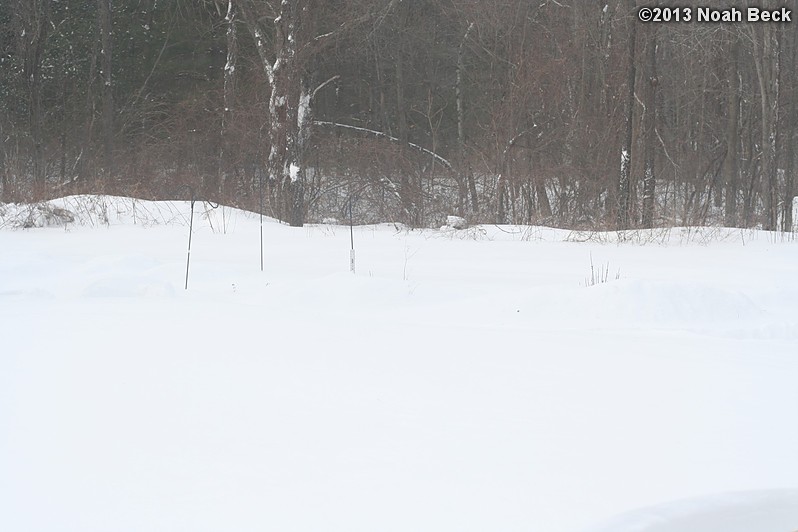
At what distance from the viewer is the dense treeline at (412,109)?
15836 millimetres

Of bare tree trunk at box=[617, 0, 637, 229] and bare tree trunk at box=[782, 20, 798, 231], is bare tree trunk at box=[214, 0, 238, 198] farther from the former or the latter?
bare tree trunk at box=[782, 20, 798, 231]

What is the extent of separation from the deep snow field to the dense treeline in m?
7.37

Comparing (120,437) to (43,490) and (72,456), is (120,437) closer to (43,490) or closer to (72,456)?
(72,456)

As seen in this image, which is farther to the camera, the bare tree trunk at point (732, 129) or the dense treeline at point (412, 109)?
the bare tree trunk at point (732, 129)

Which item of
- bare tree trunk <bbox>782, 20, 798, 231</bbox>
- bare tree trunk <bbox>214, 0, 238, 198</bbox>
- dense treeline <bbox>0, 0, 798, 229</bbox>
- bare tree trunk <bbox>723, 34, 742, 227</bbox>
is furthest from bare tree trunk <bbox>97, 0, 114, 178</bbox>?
bare tree trunk <bbox>782, 20, 798, 231</bbox>

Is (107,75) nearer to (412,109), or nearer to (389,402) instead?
(412,109)

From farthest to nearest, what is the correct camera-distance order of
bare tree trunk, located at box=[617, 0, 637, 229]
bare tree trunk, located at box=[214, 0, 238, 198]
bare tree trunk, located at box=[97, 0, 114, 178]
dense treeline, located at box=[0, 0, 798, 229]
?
bare tree trunk, located at box=[97, 0, 114, 178] → bare tree trunk, located at box=[214, 0, 238, 198] → dense treeline, located at box=[0, 0, 798, 229] → bare tree trunk, located at box=[617, 0, 637, 229]

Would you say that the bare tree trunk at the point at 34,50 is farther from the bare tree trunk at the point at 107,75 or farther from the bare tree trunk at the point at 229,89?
the bare tree trunk at the point at 229,89

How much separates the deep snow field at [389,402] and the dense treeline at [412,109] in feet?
24.2

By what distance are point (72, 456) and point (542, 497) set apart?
1.58 metres

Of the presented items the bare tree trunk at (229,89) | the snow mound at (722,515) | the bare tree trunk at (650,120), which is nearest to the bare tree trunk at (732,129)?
the bare tree trunk at (650,120)

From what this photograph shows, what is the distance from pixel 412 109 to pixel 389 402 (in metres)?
20.8

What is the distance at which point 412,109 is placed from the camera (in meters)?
23.7

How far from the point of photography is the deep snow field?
2.53 metres
